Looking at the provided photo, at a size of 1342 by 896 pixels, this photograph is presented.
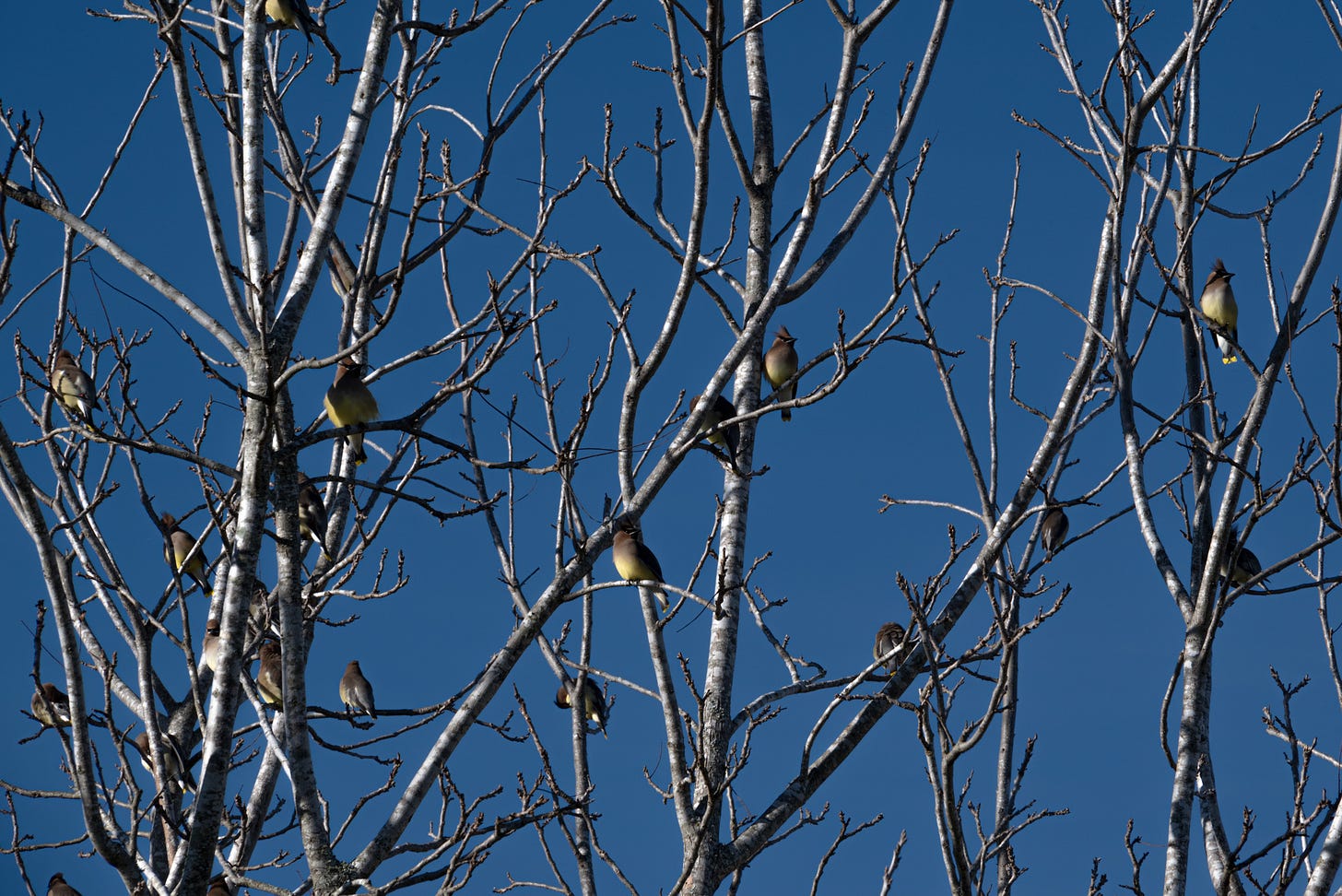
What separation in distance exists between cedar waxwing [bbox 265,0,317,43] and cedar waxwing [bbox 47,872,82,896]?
4233 mm

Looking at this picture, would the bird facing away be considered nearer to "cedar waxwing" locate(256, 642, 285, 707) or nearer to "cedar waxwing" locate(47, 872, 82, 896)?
"cedar waxwing" locate(256, 642, 285, 707)

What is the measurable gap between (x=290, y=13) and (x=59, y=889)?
4583 millimetres

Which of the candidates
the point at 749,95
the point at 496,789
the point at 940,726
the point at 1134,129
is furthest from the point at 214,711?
the point at 1134,129

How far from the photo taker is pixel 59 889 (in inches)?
298

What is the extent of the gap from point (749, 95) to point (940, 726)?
344 centimetres

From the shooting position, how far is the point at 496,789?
17.3ft

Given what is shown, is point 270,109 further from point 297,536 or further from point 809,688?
point 809,688

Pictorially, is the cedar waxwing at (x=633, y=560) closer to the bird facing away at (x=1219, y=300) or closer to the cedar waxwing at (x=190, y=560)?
the cedar waxwing at (x=190, y=560)

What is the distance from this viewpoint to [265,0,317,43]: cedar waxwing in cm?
645

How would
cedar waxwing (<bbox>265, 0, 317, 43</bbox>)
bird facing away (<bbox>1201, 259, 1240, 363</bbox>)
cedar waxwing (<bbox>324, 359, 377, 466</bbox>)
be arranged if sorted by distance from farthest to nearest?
bird facing away (<bbox>1201, 259, 1240, 363</bbox>) < cedar waxwing (<bbox>324, 359, 377, 466</bbox>) < cedar waxwing (<bbox>265, 0, 317, 43</bbox>)

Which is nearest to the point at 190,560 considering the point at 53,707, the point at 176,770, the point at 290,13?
the point at 176,770

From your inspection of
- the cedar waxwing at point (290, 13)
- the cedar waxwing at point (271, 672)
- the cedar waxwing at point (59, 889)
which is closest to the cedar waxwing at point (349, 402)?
the cedar waxwing at point (290, 13)

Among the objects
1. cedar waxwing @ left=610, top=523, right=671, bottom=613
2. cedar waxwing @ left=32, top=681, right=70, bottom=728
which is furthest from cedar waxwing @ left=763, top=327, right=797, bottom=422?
cedar waxwing @ left=32, top=681, right=70, bottom=728

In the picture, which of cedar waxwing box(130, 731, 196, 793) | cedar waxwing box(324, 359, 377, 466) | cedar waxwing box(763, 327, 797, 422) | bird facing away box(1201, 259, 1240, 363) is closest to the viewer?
cedar waxwing box(130, 731, 196, 793)
